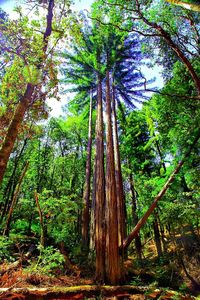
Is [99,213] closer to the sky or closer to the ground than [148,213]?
closer to the sky

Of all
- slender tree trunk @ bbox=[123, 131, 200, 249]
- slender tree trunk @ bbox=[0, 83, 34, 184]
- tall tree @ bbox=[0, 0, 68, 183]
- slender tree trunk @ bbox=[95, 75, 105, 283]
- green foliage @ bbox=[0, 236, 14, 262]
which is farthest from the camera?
slender tree trunk @ bbox=[123, 131, 200, 249]

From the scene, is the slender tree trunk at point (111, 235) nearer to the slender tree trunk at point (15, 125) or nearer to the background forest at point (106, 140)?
the background forest at point (106, 140)

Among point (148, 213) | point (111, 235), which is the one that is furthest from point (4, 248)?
point (148, 213)

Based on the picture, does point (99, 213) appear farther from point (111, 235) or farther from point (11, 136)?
point (11, 136)

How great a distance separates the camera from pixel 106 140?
8789mm

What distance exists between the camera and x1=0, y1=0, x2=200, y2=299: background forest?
4727 millimetres

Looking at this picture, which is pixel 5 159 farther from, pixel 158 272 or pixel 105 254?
pixel 158 272

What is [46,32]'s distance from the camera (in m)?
4.95

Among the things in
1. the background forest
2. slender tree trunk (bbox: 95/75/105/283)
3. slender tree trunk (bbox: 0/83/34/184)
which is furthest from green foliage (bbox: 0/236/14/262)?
slender tree trunk (bbox: 0/83/34/184)

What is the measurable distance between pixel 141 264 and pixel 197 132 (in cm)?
654

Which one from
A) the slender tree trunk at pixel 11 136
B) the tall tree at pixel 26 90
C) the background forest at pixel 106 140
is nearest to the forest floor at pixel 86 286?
the background forest at pixel 106 140

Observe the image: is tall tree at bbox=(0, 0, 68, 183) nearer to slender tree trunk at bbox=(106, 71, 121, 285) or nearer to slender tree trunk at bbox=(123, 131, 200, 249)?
slender tree trunk at bbox=(106, 71, 121, 285)

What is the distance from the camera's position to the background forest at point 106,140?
4727 millimetres

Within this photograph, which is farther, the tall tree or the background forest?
the background forest
